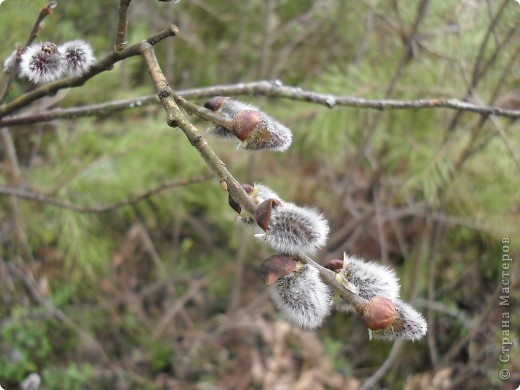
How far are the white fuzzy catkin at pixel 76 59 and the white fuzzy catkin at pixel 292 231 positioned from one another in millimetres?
479

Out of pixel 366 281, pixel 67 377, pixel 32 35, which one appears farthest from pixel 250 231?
pixel 366 281

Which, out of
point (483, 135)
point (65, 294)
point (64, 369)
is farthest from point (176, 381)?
point (483, 135)

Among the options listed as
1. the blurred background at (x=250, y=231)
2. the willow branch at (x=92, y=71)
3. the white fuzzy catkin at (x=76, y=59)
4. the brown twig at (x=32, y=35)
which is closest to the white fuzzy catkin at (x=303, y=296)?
the willow branch at (x=92, y=71)

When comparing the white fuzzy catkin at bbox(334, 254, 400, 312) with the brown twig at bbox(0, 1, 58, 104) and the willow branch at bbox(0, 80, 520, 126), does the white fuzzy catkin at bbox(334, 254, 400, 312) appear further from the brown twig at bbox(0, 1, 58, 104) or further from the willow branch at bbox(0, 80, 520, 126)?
the brown twig at bbox(0, 1, 58, 104)

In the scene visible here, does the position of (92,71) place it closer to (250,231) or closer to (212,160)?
(212,160)

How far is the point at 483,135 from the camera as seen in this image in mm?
2307

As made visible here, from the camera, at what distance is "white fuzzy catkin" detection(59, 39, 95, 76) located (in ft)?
3.07

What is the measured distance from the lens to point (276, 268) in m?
0.70

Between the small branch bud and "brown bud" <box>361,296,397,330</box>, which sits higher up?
the small branch bud

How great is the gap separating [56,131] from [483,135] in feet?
7.19

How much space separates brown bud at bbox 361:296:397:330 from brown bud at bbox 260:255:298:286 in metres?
0.11

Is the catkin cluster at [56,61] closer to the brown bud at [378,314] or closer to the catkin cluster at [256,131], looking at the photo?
the catkin cluster at [256,131]

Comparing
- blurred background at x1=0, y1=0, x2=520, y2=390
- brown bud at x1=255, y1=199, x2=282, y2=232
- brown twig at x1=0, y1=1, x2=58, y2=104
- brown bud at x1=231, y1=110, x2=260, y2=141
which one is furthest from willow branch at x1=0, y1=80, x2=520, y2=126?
blurred background at x1=0, y1=0, x2=520, y2=390

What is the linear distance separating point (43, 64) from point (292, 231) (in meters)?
0.58
